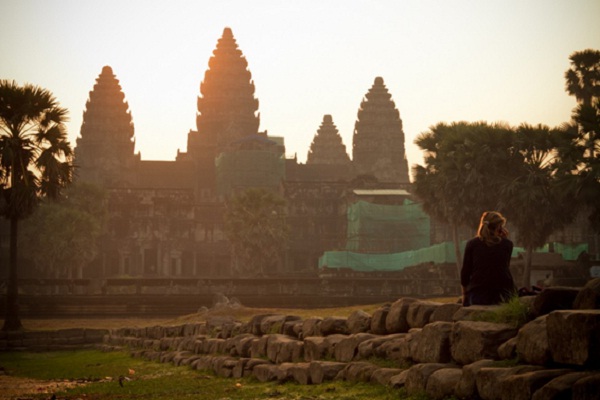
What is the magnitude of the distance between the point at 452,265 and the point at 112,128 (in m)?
74.7

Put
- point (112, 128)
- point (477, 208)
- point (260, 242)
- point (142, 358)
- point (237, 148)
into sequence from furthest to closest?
point (112, 128) < point (237, 148) < point (260, 242) < point (477, 208) < point (142, 358)

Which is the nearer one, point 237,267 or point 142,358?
point 142,358

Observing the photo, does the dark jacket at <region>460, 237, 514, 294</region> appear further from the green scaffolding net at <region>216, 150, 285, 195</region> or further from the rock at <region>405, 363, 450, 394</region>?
the green scaffolding net at <region>216, 150, 285, 195</region>

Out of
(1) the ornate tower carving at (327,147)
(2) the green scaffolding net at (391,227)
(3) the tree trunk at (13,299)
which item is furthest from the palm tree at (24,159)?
(1) the ornate tower carving at (327,147)

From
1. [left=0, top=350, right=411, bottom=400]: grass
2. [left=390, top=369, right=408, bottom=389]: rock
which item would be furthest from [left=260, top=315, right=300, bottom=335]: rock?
[left=390, top=369, right=408, bottom=389]: rock

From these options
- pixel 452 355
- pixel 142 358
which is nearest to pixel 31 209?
pixel 142 358

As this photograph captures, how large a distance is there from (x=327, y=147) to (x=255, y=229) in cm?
6346

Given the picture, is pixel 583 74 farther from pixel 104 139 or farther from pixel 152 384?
pixel 104 139

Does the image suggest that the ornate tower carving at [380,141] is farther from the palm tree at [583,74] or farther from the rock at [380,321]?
the rock at [380,321]

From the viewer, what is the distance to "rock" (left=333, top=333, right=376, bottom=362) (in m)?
13.8

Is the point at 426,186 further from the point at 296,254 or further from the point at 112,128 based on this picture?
the point at 112,128

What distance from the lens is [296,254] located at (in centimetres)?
10038

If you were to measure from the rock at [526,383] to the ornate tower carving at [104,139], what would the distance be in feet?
399

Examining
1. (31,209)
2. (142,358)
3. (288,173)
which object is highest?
(288,173)
